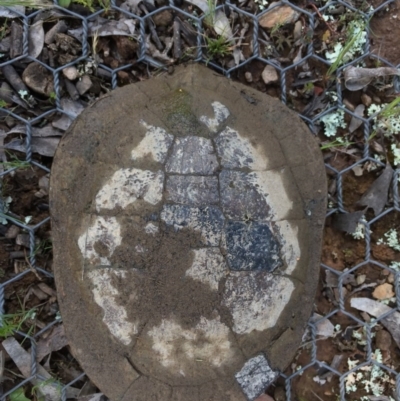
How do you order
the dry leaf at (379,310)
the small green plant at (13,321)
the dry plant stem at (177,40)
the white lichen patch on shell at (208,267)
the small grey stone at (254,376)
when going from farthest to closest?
the dry leaf at (379,310) < the dry plant stem at (177,40) < the small green plant at (13,321) < the small grey stone at (254,376) < the white lichen patch on shell at (208,267)

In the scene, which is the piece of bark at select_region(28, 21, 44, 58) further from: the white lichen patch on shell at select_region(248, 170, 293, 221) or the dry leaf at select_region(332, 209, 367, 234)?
the dry leaf at select_region(332, 209, 367, 234)

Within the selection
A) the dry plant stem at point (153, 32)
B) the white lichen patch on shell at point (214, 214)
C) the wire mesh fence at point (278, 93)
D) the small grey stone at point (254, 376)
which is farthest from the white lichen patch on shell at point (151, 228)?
the dry plant stem at point (153, 32)

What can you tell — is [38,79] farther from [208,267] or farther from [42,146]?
[208,267]

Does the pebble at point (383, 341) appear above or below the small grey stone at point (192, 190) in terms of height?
below

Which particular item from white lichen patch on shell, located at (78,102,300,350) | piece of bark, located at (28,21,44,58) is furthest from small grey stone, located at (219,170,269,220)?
piece of bark, located at (28,21,44,58)

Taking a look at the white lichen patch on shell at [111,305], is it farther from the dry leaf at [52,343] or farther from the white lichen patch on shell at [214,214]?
the dry leaf at [52,343]

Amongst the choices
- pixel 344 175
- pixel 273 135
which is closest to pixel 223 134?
pixel 273 135

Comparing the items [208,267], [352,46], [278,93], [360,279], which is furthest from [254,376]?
[352,46]
